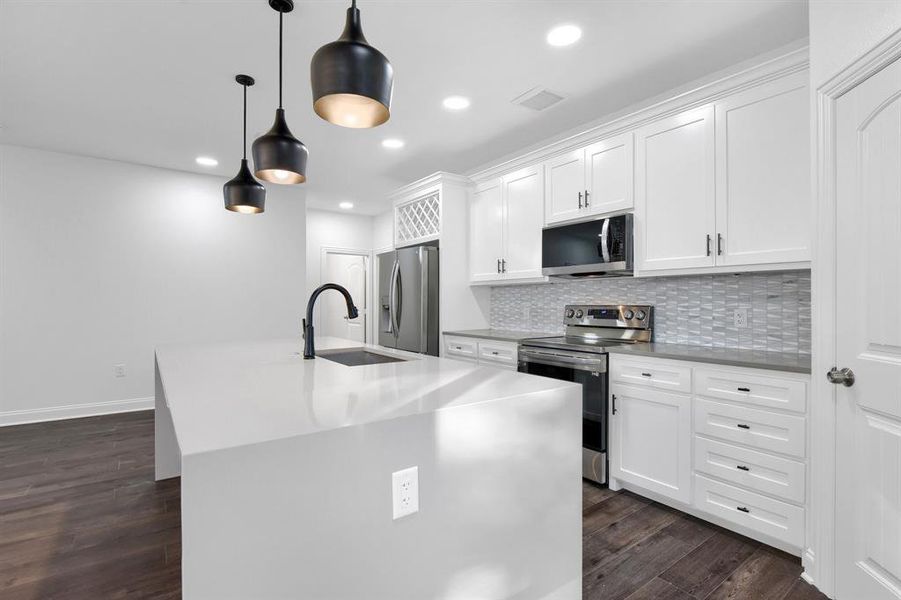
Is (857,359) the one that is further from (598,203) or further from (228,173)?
(228,173)

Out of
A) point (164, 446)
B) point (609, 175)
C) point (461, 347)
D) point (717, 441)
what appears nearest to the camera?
point (717, 441)

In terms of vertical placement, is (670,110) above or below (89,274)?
above

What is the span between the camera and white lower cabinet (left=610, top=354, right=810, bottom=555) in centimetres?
200

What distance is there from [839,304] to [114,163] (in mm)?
5747

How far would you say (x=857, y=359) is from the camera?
164cm

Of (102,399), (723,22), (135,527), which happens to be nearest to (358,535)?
(135,527)

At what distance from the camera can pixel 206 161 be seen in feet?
14.5

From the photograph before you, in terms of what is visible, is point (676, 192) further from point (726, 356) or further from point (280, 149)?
point (280, 149)

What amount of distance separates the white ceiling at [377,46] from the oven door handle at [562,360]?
1717 mm

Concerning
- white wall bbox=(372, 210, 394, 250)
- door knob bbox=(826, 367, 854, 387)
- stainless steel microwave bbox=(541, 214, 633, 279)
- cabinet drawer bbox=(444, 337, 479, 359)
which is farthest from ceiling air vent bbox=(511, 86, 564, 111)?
white wall bbox=(372, 210, 394, 250)

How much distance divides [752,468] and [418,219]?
349 centimetres

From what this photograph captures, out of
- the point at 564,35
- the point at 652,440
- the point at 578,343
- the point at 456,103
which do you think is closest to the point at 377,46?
the point at 456,103

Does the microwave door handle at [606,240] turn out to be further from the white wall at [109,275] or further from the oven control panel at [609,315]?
the white wall at [109,275]

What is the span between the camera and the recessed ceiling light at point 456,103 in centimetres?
298
